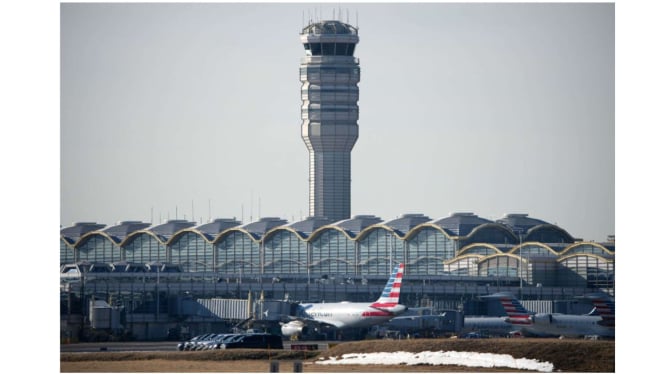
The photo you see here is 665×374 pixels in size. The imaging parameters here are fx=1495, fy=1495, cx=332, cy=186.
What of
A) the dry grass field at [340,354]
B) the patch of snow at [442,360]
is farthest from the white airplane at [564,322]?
the patch of snow at [442,360]

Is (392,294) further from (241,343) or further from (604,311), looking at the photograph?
(241,343)

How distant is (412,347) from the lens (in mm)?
100125

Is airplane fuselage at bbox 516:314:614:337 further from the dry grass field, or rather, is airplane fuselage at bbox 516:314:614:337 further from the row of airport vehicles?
the dry grass field

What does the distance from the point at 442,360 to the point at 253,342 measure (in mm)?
25334

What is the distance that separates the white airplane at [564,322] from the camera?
135 m

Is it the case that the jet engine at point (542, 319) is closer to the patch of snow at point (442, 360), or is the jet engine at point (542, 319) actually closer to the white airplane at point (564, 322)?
the white airplane at point (564, 322)

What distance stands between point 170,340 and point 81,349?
28129 millimetres

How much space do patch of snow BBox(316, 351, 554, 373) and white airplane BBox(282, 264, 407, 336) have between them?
47.3 metres

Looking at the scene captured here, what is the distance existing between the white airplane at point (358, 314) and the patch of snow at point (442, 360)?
4732cm

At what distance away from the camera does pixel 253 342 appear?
11662 cm

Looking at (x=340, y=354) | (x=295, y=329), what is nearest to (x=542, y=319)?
(x=295, y=329)

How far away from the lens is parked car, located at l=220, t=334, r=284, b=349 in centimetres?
11538

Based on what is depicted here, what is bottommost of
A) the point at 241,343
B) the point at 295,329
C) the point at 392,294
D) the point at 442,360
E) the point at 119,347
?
the point at 295,329

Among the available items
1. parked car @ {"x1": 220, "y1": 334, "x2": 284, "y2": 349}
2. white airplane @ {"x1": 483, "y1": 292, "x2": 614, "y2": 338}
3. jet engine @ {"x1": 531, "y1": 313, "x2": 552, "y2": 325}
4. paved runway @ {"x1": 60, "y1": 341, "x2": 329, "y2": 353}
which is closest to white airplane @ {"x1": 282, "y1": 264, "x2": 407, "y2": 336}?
paved runway @ {"x1": 60, "y1": 341, "x2": 329, "y2": 353}
